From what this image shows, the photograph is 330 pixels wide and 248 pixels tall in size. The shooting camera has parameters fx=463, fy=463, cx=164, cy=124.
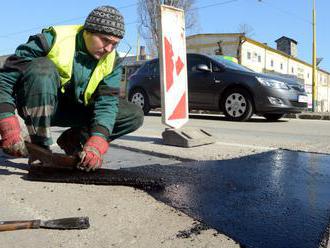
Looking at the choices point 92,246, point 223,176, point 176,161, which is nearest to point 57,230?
point 92,246

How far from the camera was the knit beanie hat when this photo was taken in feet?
9.45

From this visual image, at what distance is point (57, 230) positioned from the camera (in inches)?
82.0

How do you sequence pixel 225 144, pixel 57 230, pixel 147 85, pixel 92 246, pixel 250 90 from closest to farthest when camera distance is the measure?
pixel 92 246 < pixel 57 230 < pixel 225 144 < pixel 250 90 < pixel 147 85

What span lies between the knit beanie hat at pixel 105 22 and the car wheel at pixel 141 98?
330 inches

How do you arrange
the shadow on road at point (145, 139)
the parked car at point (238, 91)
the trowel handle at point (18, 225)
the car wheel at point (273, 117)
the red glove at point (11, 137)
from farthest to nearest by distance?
the car wheel at point (273, 117), the parked car at point (238, 91), the shadow on road at point (145, 139), the red glove at point (11, 137), the trowel handle at point (18, 225)

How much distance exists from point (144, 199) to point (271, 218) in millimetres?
726

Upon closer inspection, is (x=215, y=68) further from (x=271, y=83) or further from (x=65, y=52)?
(x=65, y=52)

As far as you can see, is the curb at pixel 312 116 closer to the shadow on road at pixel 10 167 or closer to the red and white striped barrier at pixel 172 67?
the red and white striped barrier at pixel 172 67

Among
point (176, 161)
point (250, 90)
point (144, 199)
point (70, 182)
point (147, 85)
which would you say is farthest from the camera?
point (147, 85)

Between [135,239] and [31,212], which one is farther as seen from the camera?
[31,212]

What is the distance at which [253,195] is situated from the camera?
2738mm

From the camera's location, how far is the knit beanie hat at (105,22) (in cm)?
288

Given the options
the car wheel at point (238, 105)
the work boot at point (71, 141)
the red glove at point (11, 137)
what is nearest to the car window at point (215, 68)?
the car wheel at point (238, 105)

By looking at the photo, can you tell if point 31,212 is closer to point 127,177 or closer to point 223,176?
point 127,177
